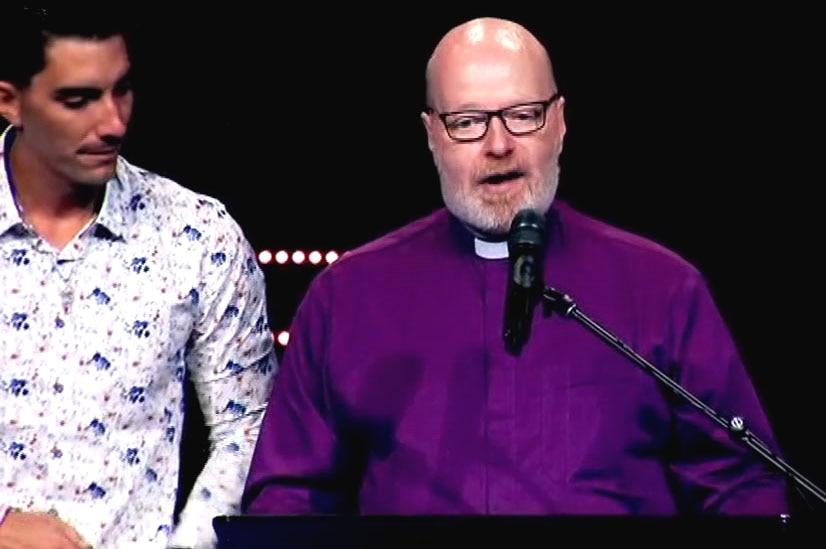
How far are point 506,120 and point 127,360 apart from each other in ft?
2.64

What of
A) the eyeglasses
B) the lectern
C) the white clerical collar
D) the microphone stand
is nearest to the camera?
the lectern

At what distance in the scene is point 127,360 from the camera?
3.24 meters

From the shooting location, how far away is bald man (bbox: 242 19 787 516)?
322 centimetres

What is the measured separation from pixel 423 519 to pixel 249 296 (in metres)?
1.06

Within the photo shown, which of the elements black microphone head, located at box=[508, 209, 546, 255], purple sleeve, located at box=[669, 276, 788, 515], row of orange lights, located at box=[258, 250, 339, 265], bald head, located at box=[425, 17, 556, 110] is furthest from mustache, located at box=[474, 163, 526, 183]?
row of orange lights, located at box=[258, 250, 339, 265]

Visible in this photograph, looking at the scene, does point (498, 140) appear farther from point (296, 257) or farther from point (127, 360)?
point (296, 257)

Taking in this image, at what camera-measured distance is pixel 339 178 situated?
4133 mm

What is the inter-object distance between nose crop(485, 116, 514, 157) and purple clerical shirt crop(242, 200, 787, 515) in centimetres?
23

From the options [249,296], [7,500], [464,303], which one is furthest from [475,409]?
[7,500]

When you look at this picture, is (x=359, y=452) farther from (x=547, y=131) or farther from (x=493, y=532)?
(x=493, y=532)

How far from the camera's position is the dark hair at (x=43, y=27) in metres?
3.21

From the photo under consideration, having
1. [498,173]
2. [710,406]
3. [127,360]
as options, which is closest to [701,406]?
[710,406]

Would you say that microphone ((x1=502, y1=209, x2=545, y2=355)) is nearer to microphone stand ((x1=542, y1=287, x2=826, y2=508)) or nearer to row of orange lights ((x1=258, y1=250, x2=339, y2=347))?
microphone stand ((x1=542, y1=287, x2=826, y2=508))

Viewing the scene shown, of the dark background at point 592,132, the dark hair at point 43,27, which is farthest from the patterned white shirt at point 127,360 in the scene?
the dark background at point 592,132
